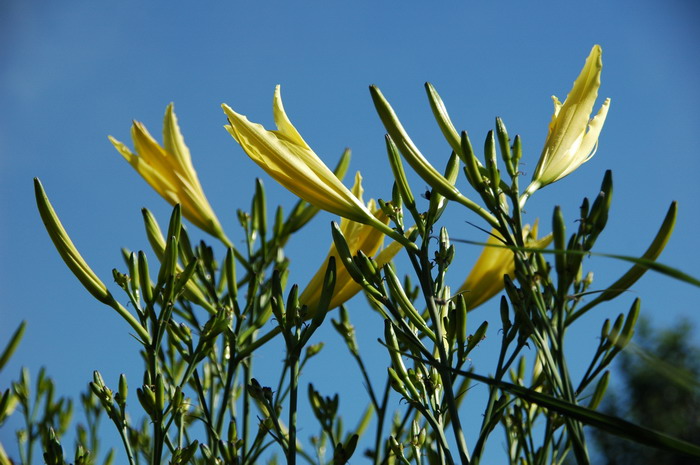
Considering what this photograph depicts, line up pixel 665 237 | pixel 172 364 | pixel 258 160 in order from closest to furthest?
pixel 665 237, pixel 258 160, pixel 172 364

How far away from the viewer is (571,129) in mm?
894

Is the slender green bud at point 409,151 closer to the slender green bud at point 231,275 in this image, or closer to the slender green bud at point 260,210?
the slender green bud at point 231,275

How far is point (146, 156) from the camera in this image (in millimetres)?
1412

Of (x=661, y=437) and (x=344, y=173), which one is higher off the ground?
(x=344, y=173)

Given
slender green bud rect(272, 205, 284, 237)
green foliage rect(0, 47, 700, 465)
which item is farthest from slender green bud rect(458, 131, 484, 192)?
slender green bud rect(272, 205, 284, 237)

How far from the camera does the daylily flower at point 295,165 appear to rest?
885mm

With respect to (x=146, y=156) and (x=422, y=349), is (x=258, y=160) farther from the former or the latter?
(x=146, y=156)

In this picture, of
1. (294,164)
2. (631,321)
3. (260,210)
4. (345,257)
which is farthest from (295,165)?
(260,210)

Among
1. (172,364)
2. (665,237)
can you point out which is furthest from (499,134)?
(172,364)

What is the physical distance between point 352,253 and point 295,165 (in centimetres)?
19

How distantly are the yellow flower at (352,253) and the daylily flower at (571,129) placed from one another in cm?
23

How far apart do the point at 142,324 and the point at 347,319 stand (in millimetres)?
427

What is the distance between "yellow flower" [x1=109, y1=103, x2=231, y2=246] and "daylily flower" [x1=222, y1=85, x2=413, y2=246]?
506 mm

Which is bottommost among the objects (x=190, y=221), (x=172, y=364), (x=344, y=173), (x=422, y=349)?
(x=422, y=349)
